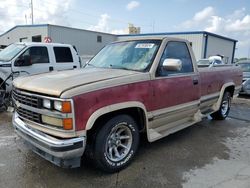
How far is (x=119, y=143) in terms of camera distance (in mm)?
3420

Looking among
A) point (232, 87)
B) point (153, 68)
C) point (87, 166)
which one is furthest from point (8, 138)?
point (232, 87)

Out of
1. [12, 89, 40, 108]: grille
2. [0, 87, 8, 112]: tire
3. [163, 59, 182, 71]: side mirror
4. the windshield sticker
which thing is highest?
the windshield sticker

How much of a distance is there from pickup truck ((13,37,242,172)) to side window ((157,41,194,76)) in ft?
0.05

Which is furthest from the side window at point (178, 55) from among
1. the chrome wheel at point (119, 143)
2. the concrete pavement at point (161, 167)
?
the concrete pavement at point (161, 167)

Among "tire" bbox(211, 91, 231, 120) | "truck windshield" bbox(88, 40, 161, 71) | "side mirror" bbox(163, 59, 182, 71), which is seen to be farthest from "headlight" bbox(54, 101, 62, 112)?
"tire" bbox(211, 91, 231, 120)

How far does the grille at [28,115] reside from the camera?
9.76 feet

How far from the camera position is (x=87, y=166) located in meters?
3.51

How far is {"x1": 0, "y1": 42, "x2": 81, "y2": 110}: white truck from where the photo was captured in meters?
7.01

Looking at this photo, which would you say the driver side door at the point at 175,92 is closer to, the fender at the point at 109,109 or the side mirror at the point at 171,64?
the side mirror at the point at 171,64

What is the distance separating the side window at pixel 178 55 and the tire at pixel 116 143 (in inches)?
39.8

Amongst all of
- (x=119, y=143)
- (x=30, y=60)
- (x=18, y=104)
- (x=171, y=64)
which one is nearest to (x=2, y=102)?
(x=30, y=60)

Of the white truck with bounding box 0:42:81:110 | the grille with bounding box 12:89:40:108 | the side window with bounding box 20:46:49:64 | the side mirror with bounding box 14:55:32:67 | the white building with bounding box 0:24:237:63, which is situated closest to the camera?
the grille with bounding box 12:89:40:108

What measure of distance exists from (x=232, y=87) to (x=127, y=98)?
4188mm

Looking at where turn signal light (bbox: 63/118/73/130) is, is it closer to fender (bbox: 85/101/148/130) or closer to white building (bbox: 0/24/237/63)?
fender (bbox: 85/101/148/130)
